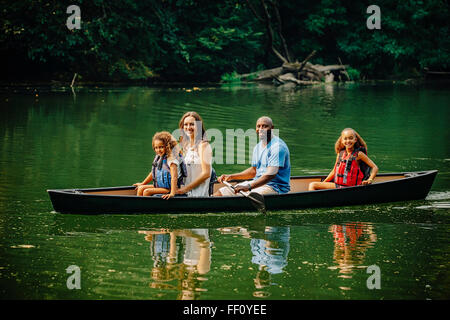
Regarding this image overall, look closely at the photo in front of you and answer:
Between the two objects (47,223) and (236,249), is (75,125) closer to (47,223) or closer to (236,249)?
(47,223)

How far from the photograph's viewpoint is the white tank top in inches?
315

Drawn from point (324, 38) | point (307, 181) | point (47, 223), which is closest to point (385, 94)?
point (324, 38)

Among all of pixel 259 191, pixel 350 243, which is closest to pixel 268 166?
pixel 259 191

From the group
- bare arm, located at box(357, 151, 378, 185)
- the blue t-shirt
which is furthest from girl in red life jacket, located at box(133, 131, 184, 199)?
bare arm, located at box(357, 151, 378, 185)

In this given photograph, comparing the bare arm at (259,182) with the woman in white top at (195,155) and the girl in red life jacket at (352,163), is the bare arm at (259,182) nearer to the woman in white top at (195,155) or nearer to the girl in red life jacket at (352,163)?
the woman in white top at (195,155)

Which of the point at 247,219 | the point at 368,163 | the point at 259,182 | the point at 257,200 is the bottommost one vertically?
the point at 247,219

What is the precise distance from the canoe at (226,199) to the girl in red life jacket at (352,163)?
0.55 feet

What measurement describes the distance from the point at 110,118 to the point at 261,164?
33.7 feet

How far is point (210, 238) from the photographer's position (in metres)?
7.40

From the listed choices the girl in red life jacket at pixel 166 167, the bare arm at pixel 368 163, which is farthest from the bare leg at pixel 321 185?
the girl in red life jacket at pixel 166 167

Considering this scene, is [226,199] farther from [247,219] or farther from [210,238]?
[210,238]

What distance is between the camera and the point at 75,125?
16.6 meters

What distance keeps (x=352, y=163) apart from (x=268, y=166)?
1038 mm

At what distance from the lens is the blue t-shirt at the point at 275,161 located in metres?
8.13
